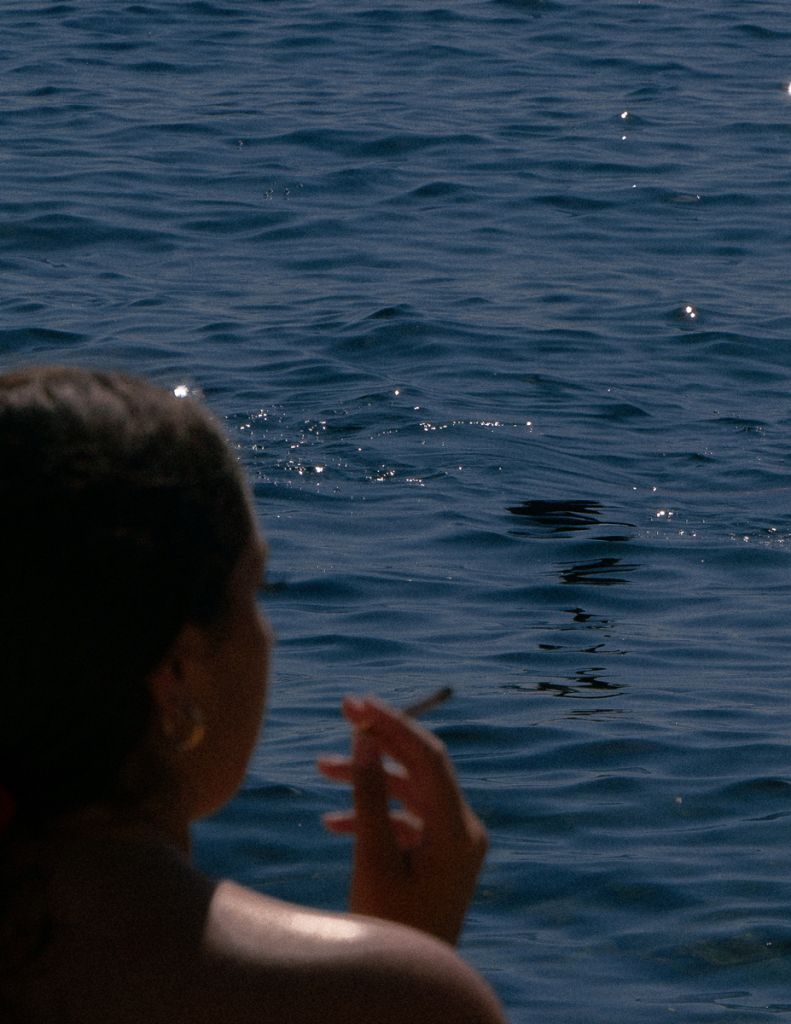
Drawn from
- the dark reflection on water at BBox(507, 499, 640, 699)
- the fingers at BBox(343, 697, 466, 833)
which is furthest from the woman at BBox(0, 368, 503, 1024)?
the dark reflection on water at BBox(507, 499, 640, 699)

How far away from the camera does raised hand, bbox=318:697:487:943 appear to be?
1845 mm

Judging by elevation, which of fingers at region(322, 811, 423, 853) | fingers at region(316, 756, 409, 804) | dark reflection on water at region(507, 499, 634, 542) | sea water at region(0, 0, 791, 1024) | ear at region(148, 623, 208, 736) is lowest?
dark reflection on water at region(507, 499, 634, 542)

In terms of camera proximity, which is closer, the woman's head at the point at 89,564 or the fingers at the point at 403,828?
the woman's head at the point at 89,564

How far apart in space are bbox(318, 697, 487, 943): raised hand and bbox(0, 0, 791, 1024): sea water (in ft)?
1.41

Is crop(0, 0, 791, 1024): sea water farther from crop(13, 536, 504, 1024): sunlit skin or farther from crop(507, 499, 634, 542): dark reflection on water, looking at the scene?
crop(13, 536, 504, 1024): sunlit skin

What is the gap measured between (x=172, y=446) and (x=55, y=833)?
0.31m

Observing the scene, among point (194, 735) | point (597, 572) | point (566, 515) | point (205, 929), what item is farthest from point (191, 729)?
point (566, 515)

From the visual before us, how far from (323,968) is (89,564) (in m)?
0.35

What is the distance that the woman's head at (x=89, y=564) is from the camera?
1.49 m

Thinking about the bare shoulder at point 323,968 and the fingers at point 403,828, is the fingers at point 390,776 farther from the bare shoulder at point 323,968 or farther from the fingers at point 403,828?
the bare shoulder at point 323,968

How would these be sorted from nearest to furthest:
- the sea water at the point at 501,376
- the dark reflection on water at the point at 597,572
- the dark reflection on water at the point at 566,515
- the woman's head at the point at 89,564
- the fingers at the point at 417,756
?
the woman's head at the point at 89,564 < the fingers at the point at 417,756 < the sea water at the point at 501,376 < the dark reflection on water at the point at 597,572 < the dark reflection on water at the point at 566,515

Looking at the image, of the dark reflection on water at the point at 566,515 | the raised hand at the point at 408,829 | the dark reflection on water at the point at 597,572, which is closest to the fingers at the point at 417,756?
the raised hand at the point at 408,829

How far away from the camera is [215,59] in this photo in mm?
15344

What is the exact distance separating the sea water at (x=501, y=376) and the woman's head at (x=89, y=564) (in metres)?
0.26
